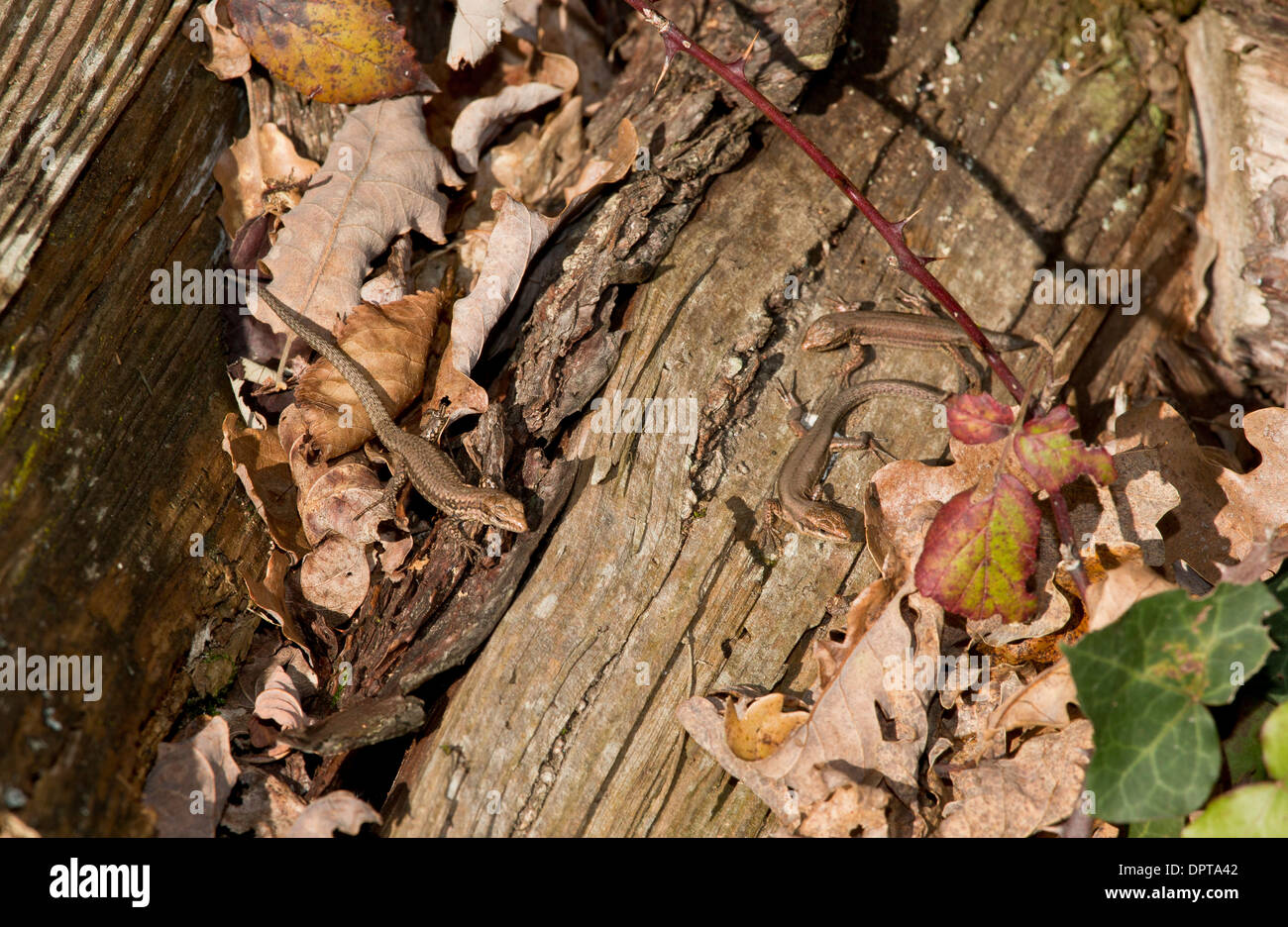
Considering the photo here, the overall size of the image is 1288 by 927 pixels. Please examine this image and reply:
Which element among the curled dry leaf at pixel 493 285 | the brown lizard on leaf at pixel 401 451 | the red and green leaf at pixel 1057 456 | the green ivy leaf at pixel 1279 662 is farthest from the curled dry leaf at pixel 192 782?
the green ivy leaf at pixel 1279 662

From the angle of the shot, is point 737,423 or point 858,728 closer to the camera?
point 858,728

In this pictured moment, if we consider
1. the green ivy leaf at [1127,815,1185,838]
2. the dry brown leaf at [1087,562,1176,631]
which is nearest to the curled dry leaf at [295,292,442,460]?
the dry brown leaf at [1087,562,1176,631]

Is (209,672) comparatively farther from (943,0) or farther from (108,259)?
(943,0)

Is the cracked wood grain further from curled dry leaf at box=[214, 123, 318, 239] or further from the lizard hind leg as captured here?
curled dry leaf at box=[214, 123, 318, 239]

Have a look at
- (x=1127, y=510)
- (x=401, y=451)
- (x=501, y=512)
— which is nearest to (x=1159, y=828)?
(x=1127, y=510)

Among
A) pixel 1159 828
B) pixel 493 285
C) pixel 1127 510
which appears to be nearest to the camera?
pixel 1159 828

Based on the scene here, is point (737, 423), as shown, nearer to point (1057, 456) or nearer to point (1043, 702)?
point (1057, 456)

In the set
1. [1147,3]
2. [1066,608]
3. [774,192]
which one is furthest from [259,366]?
[1147,3]
